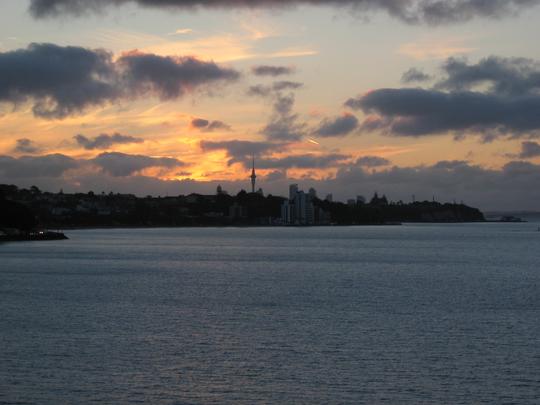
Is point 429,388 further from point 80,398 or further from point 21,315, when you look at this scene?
point 21,315

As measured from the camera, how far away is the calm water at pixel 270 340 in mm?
24359

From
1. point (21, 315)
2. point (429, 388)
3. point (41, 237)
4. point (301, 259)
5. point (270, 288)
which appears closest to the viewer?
point (429, 388)

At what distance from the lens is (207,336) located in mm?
33906

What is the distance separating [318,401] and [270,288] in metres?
33.1

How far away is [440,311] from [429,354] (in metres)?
13.5

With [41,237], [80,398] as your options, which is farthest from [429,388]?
[41,237]

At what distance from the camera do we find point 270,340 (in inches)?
1289

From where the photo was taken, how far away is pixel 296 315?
134 ft

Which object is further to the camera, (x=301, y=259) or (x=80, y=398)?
(x=301, y=259)

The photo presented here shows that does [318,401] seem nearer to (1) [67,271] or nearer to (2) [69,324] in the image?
(2) [69,324]

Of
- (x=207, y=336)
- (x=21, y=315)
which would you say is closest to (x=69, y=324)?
(x=21, y=315)

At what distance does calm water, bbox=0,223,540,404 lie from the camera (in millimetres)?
24359

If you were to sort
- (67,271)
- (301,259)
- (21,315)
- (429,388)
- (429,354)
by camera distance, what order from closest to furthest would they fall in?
(429,388), (429,354), (21,315), (67,271), (301,259)

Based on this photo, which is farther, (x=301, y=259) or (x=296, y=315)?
(x=301, y=259)
